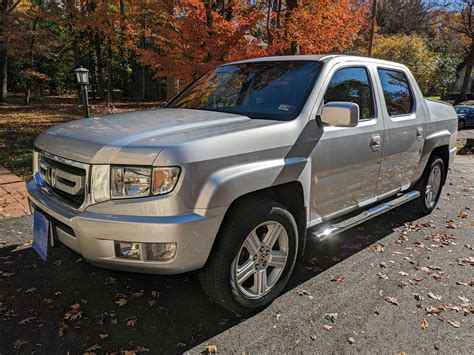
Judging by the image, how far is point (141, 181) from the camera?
97.5 inches

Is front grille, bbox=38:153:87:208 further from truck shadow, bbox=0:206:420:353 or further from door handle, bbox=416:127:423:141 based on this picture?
door handle, bbox=416:127:423:141

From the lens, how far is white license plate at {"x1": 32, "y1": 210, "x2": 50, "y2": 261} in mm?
2905

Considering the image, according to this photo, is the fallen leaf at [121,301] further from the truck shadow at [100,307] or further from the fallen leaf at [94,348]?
the fallen leaf at [94,348]

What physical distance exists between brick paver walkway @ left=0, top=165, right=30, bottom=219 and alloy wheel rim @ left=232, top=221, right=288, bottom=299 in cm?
349

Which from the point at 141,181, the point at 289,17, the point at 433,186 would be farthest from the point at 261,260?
the point at 289,17

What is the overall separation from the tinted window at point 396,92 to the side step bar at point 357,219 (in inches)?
38.8

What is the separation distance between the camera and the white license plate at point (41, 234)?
291 centimetres

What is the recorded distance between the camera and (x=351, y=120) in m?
3.04

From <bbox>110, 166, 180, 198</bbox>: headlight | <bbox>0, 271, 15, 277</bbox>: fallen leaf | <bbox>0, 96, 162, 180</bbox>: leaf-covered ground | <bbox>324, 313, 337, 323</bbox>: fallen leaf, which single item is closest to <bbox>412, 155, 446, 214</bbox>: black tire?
<bbox>324, 313, 337, 323</bbox>: fallen leaf

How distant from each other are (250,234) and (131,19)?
48.0 ft

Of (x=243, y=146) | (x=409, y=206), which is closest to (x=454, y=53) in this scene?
(x=409, y=206)

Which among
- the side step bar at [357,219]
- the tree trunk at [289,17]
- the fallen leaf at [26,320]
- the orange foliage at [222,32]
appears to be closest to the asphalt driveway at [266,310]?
the fallen leaf at [26,320]

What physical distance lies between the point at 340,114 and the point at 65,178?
6.75 ft

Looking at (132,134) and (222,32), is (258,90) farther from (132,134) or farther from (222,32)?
(222,32)
